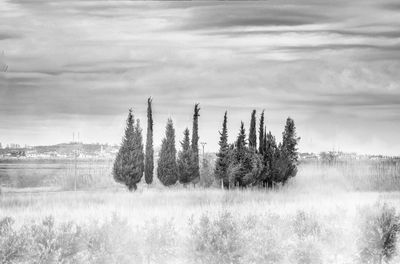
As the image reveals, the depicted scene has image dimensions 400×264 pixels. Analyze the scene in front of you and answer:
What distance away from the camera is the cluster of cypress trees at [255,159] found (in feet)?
128

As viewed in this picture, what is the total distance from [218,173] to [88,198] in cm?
1181

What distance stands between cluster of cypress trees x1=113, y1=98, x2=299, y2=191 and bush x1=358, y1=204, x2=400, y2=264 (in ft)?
73.3

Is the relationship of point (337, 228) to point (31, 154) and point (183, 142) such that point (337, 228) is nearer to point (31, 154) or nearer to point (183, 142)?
point (183, 142)

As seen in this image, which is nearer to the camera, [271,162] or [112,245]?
[112,245]

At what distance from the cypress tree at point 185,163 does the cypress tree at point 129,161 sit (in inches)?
144

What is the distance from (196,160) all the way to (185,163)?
0.86m

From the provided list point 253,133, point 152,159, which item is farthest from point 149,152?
point 253,133

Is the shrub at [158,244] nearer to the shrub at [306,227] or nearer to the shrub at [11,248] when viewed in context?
the shrub at [11,248]

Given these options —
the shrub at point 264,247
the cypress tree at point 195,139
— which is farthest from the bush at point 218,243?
the cypress tree at point 195,139

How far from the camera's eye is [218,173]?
39.4 meters

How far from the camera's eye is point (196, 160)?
41031mm

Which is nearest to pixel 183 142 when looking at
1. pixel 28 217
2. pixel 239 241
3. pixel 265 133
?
pixel 265 133

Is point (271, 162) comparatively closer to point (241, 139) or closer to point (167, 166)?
point (241, 139)

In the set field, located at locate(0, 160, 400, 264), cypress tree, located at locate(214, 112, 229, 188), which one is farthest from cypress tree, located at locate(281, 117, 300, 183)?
field, located at locate(0, 160, 400, 264)
